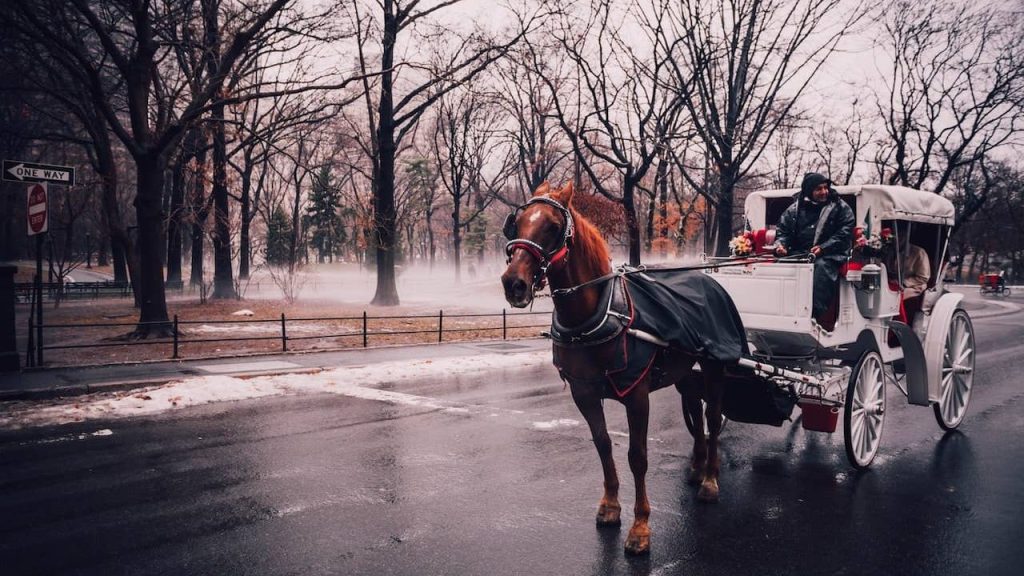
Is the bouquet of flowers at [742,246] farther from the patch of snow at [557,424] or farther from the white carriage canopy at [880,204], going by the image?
the patch of snow at [557,424]

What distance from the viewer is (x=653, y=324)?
5086 millimetres

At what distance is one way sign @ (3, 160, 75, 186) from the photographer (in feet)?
34.7

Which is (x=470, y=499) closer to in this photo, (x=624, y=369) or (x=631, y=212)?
(x=624, y=369)

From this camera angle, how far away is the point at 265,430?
8180 mm

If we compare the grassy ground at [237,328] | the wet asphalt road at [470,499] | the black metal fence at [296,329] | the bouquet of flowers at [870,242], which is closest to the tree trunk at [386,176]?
the grassy ground at [237,328]

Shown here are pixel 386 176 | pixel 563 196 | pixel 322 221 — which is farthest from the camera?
pixel 322 221

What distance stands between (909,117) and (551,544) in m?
33.6

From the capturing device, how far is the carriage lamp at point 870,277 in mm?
6652

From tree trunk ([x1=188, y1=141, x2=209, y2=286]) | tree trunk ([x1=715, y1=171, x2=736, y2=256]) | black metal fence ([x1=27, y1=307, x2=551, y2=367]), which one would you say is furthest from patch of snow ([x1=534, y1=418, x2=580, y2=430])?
tree trunk ([x1=188, y1=141, x2=209, y2=286])

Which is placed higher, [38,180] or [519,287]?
[38,180]

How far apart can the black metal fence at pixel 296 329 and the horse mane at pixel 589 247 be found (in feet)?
27.1

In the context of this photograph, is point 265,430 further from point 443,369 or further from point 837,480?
point 837,480

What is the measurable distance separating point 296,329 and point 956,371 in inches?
646

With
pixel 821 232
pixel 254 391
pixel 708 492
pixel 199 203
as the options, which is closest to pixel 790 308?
pixel 821 232
